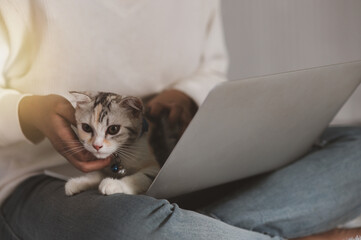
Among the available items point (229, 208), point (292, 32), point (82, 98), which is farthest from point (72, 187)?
point (292, 32)

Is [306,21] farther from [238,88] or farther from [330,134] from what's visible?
[238,88]

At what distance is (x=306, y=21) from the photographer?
3.58 ft

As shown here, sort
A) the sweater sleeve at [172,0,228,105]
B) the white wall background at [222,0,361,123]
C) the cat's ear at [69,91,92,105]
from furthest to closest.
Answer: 1. the white wall background at [222,0,361,123]
2. the sweater sleeve at [172,0,228,105]
3. the cat's ear at [69,91,92,105]

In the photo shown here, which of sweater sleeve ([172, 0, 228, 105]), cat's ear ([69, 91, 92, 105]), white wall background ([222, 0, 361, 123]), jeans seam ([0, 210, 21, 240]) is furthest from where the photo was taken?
white wall background ([222, 0, 361, 123])

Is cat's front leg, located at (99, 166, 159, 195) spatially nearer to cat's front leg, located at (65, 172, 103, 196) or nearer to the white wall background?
cat's front leg, located at (65, 172, 103, 196)

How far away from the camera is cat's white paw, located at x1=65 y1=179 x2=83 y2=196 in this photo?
1.59ft

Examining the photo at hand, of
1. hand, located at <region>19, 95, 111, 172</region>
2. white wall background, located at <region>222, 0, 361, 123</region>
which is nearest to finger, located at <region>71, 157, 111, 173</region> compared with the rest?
hand, located at <region>19, 95, 111, 172</region>

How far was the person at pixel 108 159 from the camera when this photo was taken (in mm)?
459

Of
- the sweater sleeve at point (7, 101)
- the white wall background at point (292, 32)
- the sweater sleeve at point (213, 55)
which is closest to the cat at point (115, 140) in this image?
the sweater sleeve at point (7, 101)

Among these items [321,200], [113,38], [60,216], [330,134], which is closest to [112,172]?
[60,216]

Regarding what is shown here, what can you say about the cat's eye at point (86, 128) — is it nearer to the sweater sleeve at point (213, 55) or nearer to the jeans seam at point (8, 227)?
the jeans seam at point (8, 227)

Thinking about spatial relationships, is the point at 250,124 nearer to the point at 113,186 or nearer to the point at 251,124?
the point at 251,124

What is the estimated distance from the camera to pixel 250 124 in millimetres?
510

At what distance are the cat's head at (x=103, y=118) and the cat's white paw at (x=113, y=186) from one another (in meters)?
0.05
